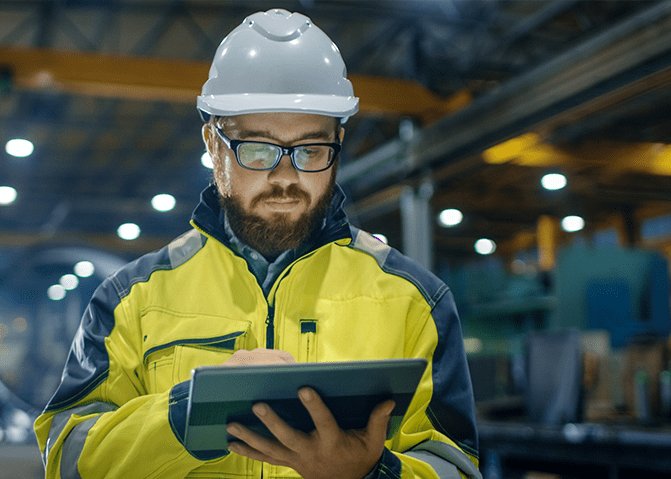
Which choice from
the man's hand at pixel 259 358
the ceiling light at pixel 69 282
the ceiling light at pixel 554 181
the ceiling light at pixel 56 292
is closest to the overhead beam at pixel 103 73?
the ceiling light at pixel 69 282

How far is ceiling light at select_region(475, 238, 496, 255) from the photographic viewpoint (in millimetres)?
15516

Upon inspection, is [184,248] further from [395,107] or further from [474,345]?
[474,345]

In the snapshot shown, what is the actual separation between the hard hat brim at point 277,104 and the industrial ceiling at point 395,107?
0.31 metres

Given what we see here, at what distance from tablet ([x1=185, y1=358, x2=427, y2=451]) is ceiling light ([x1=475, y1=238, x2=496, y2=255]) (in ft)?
48.6

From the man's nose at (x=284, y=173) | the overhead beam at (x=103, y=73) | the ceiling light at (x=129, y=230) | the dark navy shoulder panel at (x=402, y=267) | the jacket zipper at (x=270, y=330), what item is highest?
the overhead beam at (x=103, y=73)

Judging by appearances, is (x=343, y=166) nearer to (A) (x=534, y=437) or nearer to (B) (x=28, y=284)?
(B) (x=28, y=284)

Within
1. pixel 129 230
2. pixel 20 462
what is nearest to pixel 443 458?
pixel 20 462

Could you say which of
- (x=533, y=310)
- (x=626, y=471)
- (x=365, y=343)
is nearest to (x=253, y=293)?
(x=365, y=343)

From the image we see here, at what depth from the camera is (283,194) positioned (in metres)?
1.29

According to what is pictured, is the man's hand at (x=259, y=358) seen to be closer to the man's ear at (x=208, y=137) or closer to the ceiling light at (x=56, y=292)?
the man's ear at (x=208, y=137)

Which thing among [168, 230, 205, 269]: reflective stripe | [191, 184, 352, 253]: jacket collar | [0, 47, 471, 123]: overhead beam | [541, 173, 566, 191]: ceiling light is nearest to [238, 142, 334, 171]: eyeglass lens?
[191, 184, 352, 253]: jacket collar

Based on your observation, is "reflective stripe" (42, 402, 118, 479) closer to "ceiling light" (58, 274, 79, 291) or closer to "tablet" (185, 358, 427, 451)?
"tablet" (185, 358, 427, 451)

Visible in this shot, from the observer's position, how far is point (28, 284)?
734 cm

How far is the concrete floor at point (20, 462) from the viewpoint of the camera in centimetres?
441
